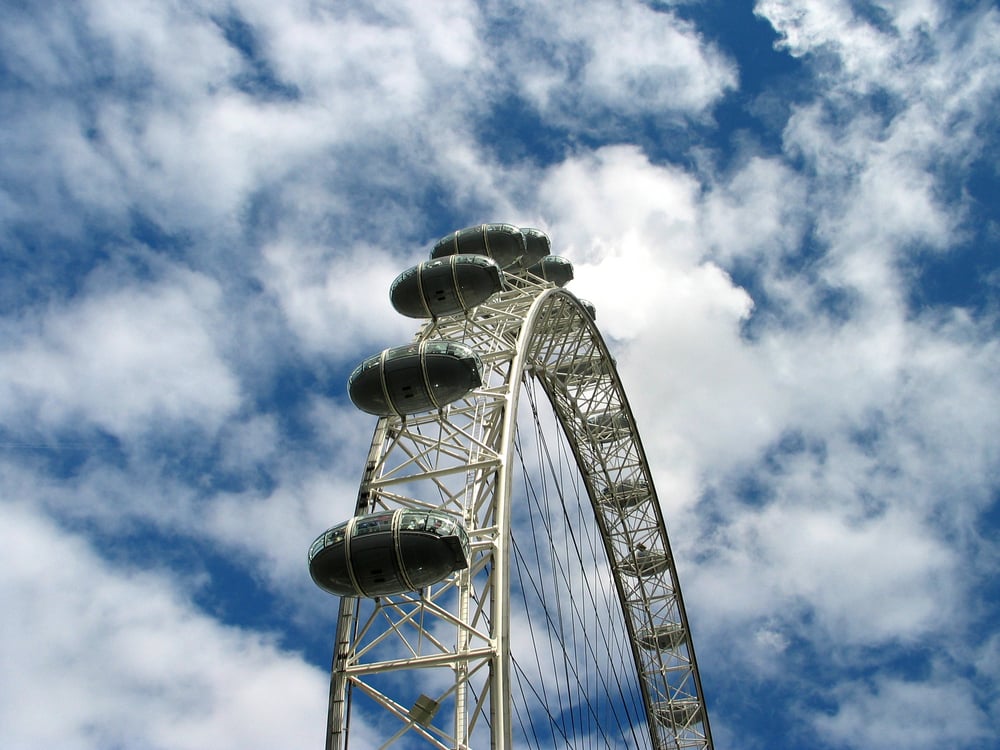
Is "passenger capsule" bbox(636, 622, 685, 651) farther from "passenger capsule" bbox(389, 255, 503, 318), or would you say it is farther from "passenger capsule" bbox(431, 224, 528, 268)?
"passenger capsule" bbox(389, 255, 503, 318)

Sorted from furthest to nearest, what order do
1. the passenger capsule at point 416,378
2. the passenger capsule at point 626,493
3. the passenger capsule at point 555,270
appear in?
1. the passenger capsule at point 626,493
2. the passenger capsule at point 555,270
3. the passenger capsule at point 416,378

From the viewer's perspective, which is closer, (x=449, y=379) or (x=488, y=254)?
(x=449, y=379)

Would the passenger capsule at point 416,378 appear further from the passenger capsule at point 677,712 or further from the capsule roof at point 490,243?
the passenger capsule at point 677,712

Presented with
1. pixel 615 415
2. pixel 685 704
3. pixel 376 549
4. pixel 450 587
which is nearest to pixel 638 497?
pixel 615 415

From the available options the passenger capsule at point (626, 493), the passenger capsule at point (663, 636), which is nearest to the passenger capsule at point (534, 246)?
the passenger capsule at point (626, 493)

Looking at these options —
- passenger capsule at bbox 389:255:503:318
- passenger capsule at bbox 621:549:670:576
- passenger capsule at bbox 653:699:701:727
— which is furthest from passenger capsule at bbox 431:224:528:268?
passenger capsule at bbox 653:699:701:727

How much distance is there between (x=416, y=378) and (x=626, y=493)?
25.3 meters

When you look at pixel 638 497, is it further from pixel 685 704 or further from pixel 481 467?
pixel 481 467

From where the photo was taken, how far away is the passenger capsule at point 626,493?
149ft

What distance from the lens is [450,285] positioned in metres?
26.7

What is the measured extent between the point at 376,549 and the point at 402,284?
1109cm

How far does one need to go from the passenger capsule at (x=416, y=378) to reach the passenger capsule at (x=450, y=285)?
3.81m

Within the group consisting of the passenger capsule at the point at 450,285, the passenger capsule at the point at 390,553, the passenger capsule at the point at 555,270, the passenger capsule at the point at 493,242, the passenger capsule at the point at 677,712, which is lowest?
the passenger capsule at the point at 390,553

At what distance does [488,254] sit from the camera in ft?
104
